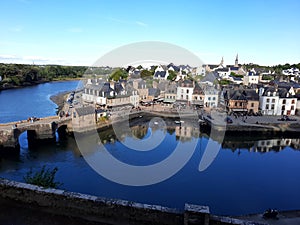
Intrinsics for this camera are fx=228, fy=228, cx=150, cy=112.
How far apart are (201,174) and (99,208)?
11.1 m

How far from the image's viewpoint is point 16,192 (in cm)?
576

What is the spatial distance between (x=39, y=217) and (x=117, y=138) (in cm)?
1716

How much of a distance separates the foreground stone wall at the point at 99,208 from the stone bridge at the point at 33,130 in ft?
48.6

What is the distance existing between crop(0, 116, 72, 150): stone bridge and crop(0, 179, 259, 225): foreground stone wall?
48.6 ft

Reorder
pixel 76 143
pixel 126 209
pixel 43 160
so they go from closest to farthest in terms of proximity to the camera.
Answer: pixel 126 209 < pixel 43 160 < pixel 76 143

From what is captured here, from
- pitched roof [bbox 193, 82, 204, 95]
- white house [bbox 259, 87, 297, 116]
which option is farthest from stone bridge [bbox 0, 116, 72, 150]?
white house [bbox 259, 87, 297, 116]

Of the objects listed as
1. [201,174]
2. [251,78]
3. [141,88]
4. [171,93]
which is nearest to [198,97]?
[171,93]

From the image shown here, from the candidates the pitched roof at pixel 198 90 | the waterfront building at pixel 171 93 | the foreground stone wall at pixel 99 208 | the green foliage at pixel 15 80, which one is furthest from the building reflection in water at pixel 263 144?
the green foliage at pixel 15 80

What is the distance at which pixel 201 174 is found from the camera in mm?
15297

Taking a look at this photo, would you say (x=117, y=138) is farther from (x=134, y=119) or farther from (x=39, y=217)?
(x=39, y=217)

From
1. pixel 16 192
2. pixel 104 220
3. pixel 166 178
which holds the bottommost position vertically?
pixel 166 178

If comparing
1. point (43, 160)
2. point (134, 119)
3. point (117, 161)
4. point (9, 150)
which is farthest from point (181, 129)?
point (9, 150)

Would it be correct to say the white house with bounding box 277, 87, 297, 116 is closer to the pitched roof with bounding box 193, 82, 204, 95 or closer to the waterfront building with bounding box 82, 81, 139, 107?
the pitched roof with bounding box 193, 82, 204, 95

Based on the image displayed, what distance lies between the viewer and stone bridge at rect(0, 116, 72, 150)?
18.5 meters
